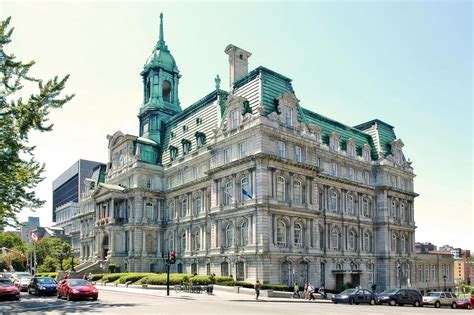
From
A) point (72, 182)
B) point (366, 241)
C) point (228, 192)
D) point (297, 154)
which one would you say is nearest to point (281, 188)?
point (297, 154)

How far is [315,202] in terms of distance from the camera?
188ft

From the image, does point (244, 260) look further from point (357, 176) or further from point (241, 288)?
point (357, 176)

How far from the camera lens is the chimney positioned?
6300 centimetres

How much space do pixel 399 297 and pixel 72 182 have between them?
443 ft

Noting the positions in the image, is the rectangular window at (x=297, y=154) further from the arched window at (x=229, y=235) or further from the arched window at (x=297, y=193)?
the arched window at (x=229, y=235)

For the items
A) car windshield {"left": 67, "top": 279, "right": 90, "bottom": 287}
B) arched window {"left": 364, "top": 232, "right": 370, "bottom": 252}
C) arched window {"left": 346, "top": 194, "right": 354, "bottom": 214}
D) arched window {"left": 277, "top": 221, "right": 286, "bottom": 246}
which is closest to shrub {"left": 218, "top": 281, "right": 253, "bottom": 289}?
arched window {"left": 277, "top": 221, "right": 286, "bottom": 246}

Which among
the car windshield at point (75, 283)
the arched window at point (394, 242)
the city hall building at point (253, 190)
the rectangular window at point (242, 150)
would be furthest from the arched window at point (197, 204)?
the car windshield at point (75, 283)

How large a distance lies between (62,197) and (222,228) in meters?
130

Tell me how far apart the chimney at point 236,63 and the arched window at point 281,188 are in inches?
617

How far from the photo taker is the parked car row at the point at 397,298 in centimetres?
4191

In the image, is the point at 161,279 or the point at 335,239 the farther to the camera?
the point at 335,239

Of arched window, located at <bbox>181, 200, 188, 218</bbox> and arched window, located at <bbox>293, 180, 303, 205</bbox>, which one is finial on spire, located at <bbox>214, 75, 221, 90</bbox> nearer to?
arched window, located at <bbox>181, 200, 188, 218</bbox>

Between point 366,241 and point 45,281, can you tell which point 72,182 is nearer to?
point 366,241

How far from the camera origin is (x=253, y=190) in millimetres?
51625
